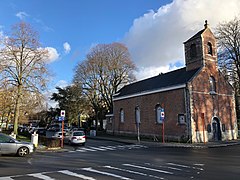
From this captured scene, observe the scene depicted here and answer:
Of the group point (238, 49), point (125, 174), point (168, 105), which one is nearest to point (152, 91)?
point (168, 105)

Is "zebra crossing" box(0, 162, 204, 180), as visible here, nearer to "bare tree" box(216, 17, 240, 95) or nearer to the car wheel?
the car wheel

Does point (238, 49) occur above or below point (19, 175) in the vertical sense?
above

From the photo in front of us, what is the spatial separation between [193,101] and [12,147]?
19215 mm

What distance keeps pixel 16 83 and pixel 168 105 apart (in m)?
17.6

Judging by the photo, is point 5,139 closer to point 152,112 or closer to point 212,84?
point 152,112

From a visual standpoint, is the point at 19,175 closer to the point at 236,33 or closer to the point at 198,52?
the point at 198,52

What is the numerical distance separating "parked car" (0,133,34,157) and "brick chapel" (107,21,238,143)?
14.0 meters

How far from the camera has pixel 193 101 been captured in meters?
26.2

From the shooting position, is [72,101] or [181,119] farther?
[72,101]

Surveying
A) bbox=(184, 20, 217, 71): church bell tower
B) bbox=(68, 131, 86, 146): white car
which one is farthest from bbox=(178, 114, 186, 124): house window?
bbox=(68, 131, 86, 146): white car

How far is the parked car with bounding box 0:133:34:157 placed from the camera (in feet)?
45.4

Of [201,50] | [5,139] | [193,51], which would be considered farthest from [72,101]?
[5,139]

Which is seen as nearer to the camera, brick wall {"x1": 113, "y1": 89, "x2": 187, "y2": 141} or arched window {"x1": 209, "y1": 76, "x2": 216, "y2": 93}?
brick wall {"x1": 113, "y1": 89, "x2": 187, "y2": 141}

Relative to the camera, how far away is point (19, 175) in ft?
28.7
